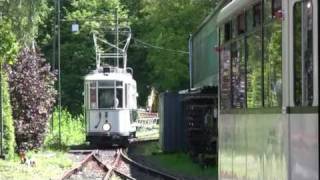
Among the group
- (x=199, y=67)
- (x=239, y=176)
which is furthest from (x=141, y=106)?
(x=239, y=176)

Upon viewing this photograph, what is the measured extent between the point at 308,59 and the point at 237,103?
3161 mm

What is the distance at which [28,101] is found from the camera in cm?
2627

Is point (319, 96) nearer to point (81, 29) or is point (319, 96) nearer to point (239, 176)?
point (239, 176)

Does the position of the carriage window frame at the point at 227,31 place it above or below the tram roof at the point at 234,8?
below

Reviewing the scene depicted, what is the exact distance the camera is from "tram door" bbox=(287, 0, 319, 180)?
19.2 feet

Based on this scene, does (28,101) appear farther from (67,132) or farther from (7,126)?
(67,132)

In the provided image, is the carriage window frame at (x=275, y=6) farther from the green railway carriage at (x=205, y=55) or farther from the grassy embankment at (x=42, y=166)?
the green railway carriage at (x=205, y=55)

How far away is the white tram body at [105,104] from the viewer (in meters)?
33.0

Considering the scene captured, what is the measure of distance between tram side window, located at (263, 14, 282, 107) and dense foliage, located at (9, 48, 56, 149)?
18447 mm

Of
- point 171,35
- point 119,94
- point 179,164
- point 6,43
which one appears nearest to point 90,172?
point 179,164

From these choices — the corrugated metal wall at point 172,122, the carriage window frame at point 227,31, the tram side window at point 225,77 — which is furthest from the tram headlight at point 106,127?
the carriage window frame at point 227,31

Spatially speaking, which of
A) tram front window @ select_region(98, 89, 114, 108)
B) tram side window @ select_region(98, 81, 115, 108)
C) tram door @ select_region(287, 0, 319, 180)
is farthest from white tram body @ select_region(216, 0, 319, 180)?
tram front window @ select_region(98, 89, 114, 108)

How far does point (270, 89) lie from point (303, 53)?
1.17 metres

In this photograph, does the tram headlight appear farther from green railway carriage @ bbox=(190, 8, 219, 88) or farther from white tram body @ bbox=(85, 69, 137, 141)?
green railway carriage @ bbox=(190, 8, 219, 88)
